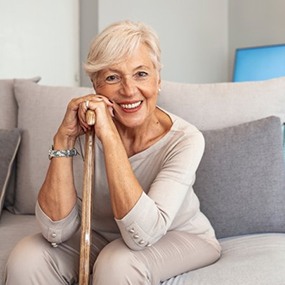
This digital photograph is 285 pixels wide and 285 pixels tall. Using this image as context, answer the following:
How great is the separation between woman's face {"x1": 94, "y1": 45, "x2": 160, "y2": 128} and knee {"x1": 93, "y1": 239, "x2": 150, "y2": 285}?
0.39 m

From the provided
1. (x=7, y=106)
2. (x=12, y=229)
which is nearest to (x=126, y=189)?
(x=12, y=229)

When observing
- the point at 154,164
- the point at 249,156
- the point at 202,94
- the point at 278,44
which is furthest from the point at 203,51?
the point at 154,164

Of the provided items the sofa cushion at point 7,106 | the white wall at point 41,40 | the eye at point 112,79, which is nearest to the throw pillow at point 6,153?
the sofa cushion at point 7,106

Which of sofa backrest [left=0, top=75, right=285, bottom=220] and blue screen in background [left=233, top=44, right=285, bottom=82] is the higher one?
blue screen in background [left=233, top=44, right=285, bottom=82]

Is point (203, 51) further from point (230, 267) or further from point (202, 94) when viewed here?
point (230, 267)

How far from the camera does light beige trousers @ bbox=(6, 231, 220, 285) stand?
3.97ft

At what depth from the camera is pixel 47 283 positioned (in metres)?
1.30

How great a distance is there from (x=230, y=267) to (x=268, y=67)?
5.79 feet

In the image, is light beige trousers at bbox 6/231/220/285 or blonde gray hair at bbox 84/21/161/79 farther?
blonde gray hair at bbox 84/21/161/79

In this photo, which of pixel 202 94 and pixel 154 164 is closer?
pixel 154 164

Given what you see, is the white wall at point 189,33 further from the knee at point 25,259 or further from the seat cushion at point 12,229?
the knee at point 25,259

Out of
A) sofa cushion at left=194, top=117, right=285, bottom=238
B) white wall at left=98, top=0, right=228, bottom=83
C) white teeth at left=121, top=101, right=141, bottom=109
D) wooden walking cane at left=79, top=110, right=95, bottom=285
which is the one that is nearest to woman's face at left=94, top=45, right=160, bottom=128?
white teeth at left=121, top=101, right=141, bottom=109

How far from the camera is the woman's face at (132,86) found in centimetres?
140

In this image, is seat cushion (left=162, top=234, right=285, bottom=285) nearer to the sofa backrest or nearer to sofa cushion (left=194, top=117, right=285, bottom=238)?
sofa cushion (left=194, top=117, right=285, bottom=238)
